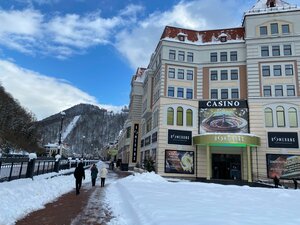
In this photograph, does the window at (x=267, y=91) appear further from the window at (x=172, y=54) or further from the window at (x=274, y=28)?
the window at (x=172, y=54)

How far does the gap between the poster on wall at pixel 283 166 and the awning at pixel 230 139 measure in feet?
9.14

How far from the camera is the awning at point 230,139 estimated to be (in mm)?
32219

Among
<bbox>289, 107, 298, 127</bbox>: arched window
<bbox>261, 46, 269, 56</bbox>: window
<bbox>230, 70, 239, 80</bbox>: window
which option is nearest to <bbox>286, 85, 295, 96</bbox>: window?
<bbox>289, 107, 298, 127</bbox>: arched window

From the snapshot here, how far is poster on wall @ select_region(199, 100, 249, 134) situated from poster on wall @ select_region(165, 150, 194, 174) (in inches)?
143

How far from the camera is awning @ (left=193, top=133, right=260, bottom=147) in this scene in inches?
1268

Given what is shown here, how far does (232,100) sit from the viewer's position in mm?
36281

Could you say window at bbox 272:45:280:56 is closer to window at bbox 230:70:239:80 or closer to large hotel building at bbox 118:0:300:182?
large hotel building at bbox 118:0:300:182

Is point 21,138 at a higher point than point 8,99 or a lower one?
lower

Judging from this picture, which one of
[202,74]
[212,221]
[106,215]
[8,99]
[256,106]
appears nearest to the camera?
[212,221]

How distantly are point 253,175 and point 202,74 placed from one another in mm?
14565

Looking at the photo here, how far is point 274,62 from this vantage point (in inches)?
1411

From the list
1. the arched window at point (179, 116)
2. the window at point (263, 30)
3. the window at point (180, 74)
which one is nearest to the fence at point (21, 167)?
the arched window at point (179, 116)

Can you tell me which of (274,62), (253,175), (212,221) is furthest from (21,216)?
(274,62)

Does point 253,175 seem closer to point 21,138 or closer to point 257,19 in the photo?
point 257,19
